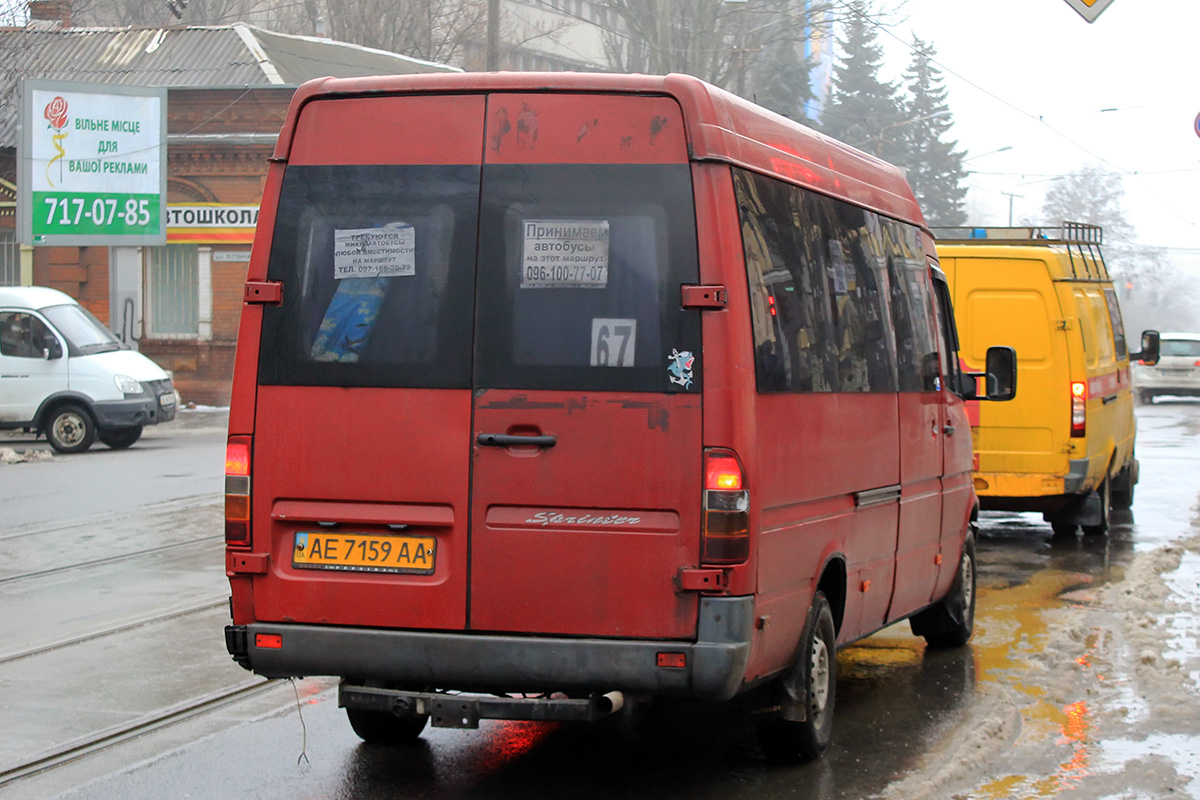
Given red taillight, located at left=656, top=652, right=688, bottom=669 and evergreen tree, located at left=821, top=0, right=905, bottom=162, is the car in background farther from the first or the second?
red taillight, located at left=656, top=652, right=688, bottom=669

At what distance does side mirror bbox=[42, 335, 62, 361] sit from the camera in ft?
72.5

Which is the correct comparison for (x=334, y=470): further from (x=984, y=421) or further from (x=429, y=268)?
(x=984, y=421)

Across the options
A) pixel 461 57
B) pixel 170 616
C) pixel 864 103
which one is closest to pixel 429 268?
pixel 170 616

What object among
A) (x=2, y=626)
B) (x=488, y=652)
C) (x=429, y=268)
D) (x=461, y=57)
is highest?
(x=461, y=57)

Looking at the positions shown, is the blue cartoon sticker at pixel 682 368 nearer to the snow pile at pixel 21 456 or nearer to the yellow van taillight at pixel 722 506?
the yellow van taillight at pixel 722 506

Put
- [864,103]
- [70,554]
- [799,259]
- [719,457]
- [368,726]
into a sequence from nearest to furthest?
[719,457] → [799,259] → [368,726] → [70,554] → [864,103]

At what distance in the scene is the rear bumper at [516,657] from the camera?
4.84 metres

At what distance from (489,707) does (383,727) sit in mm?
1271

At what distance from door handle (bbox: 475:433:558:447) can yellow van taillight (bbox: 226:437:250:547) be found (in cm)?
83

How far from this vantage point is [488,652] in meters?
4.94

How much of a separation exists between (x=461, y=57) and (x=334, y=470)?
192 feet

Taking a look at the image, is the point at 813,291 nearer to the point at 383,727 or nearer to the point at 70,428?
the point at 383,727

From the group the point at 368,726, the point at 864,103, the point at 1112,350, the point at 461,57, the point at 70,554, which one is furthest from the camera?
the point at 864,103

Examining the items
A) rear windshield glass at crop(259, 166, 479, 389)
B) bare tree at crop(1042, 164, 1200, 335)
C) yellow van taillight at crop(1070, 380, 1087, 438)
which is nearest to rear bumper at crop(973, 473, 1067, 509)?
yellow van taillight at crop(1070, 380, 1087, 438)
